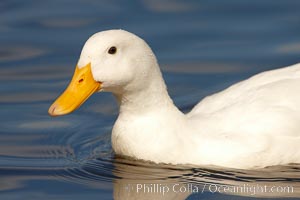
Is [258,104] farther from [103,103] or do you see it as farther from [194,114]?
[103,103]

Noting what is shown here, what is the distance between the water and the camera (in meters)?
10.1

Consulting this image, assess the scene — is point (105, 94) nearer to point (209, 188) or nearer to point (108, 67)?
point (108, 67)

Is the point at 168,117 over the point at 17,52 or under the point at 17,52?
under

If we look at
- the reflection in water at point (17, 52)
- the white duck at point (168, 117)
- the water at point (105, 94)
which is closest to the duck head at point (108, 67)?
the white duck at point (168, 117)

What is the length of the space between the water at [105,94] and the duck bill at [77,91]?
2.36 feet

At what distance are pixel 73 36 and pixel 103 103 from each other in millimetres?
1829

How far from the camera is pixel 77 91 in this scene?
32.4 ft

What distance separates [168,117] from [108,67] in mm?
840

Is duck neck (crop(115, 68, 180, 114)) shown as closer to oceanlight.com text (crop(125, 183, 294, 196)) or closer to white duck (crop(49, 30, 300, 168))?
white duck (crop(49, 30, 300, 168))

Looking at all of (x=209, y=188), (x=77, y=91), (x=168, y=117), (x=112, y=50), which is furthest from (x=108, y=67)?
(x=209, y=188)

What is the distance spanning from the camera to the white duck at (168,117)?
981 centimetres

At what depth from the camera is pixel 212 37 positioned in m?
13.6

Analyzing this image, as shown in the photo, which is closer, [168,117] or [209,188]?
[209,188]

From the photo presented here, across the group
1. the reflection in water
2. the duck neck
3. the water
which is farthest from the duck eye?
the reflection in water
